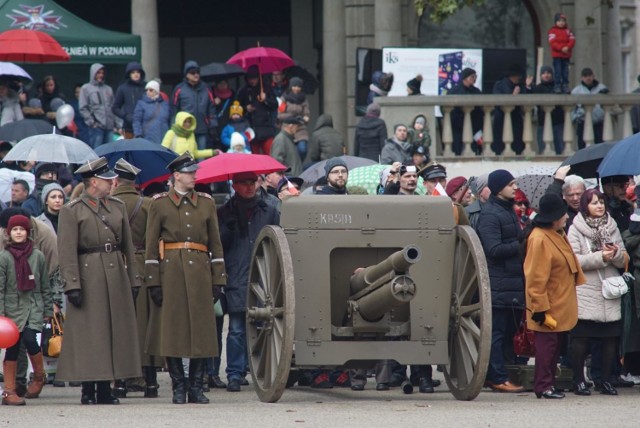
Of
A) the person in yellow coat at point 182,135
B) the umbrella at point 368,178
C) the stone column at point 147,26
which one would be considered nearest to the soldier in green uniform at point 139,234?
the umbrella at point 368,178

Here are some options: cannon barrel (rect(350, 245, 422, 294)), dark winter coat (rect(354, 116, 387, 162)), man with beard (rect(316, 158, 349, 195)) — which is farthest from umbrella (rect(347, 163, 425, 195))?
dark winter coat (rect(354, 116, 387, 162))

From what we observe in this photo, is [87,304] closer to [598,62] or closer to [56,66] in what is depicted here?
[56,66]

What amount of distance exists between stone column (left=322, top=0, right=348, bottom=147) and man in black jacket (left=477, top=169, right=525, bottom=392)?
14.3m

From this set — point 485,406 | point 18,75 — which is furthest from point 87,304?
point 18,75

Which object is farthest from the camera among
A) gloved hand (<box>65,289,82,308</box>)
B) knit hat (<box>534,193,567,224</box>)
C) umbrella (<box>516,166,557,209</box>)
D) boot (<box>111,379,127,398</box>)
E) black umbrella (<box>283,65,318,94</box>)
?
black umbrella (<box>283,65,318,94</box>)

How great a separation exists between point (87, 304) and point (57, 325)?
1.05 m

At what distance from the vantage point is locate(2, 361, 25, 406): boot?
43.0 ft

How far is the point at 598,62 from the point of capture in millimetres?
28469

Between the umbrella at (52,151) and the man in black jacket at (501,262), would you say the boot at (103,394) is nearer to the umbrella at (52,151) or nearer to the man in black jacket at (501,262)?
the man in black jacket at (501,262)

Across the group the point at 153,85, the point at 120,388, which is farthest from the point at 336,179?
the point at 153,85

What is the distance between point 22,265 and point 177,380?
1445mm

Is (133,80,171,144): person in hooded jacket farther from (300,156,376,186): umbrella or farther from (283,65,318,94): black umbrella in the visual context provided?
(300,156,376,186): umbrella

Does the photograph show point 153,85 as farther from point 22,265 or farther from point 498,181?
point 22,265

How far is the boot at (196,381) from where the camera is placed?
13.1 m
